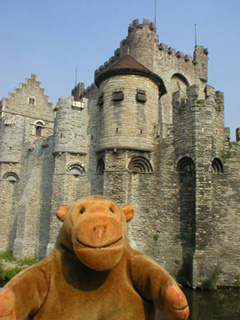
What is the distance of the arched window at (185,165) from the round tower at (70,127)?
6050 millimetres

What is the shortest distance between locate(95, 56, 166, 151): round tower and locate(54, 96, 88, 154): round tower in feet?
7.22

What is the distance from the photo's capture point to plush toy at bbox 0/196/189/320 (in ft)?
10.9

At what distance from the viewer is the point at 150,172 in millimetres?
15531

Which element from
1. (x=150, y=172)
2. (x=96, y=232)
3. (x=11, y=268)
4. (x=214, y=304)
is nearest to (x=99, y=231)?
(x=96, y=232)

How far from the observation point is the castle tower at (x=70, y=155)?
17500 mm

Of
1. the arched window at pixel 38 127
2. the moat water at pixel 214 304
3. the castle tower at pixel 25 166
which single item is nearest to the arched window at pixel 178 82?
the castle tower at pixel 25 166

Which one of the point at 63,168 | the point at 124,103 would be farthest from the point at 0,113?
the point at 124,103

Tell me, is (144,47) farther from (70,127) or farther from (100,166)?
(100,166)

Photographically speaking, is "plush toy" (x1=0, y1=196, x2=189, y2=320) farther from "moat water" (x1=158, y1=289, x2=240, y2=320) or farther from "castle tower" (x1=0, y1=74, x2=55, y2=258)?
"castle tower" (x1=0, y1=74, x2=55, y2=258)

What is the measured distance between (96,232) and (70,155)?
14.9 meters

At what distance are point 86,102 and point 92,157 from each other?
374 cm

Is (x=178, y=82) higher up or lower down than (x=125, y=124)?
higher up

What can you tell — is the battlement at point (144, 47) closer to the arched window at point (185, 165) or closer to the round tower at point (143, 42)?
the round tower at point (143, 42)

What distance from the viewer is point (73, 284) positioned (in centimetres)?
366
